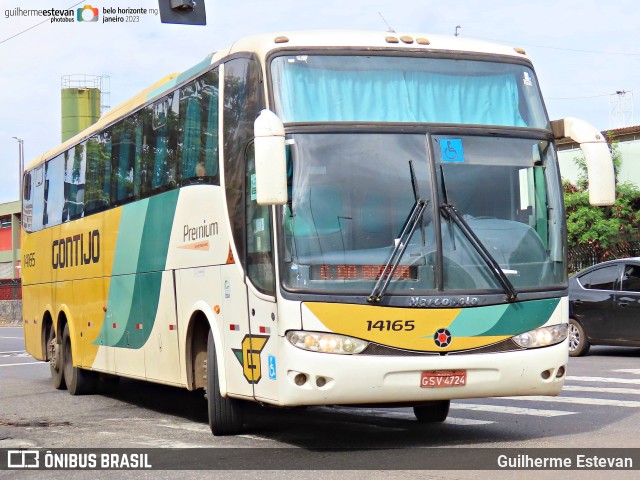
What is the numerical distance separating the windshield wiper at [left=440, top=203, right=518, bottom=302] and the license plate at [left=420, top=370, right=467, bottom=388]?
754 millimetres

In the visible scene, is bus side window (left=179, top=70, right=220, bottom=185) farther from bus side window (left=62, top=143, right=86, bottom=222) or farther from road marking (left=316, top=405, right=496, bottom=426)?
bus side window (left=62, top=143, right=86, bottom=222)

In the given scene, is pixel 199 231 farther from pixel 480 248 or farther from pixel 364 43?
pixel 480 248

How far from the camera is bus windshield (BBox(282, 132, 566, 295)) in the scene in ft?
30.3

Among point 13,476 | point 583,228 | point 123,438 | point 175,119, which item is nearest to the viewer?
point 13,476

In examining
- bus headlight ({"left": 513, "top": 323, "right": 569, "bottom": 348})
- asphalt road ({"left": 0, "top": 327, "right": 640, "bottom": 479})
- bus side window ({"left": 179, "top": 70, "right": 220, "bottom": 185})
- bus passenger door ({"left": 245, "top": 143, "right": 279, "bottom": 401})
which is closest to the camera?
bus passenger door ({"left": 245, "top": 143, "right": 279, "bottom": 401})

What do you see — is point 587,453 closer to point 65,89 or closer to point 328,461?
point 328,461

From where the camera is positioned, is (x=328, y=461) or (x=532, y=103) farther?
(x=532, y=103)

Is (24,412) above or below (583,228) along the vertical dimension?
below

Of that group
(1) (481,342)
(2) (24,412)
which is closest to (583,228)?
(2) (24,412)

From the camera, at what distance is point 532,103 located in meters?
10.2

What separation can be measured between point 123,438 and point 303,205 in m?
3.17

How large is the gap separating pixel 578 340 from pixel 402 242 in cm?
1122

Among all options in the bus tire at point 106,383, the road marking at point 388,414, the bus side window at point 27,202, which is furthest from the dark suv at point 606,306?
the bus side window at point 27,202

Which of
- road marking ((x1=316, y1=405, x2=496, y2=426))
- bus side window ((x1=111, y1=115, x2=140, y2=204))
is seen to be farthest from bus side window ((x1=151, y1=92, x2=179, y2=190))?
road marking ((x1=316, y1=405, x2=496, y2=426))
